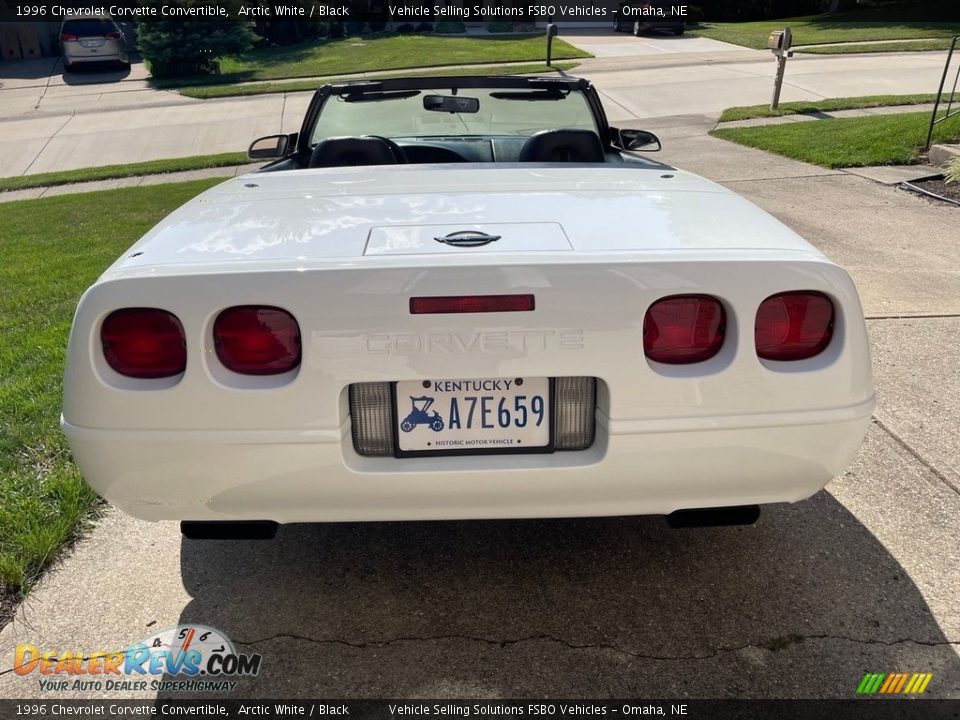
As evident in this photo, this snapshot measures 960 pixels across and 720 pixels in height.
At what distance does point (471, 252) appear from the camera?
2.11 m

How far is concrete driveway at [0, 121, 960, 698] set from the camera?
230 cm

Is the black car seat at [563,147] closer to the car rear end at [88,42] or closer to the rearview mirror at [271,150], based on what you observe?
the rearview mirror at [271,150]

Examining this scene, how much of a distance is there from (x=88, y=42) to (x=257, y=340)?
1033 inches

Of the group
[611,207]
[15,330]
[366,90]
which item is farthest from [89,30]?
[611,207]

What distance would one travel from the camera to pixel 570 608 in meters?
2.58

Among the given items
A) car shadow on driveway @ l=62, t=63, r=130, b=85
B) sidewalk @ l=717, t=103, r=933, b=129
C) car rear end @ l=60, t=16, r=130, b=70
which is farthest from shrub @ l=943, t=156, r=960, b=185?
car rear end @ l=60, t=16, r=130, b=70

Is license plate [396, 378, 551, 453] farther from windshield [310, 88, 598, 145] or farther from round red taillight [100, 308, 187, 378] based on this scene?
windshield [310, 88, 598, 145]

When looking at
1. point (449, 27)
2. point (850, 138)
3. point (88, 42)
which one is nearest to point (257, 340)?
point (850, 138)

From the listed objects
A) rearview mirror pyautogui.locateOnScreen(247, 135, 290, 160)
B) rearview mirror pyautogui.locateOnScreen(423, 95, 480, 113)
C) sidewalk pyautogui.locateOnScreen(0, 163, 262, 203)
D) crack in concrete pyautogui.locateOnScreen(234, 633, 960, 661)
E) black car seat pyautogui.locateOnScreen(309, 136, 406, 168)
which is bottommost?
sidewalk pyautogui.locateOnScreen(0, 163, 262, 203)

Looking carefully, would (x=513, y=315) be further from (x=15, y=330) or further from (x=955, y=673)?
(x=15, y=330)

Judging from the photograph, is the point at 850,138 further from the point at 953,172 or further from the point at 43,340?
the point at 43,340

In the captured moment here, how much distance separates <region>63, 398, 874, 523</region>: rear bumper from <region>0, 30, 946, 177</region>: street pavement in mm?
12031

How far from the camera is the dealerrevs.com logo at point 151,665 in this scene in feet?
7.59

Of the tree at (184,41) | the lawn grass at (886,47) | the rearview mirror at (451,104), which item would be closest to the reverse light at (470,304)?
the rearview mirror at (451,104)
